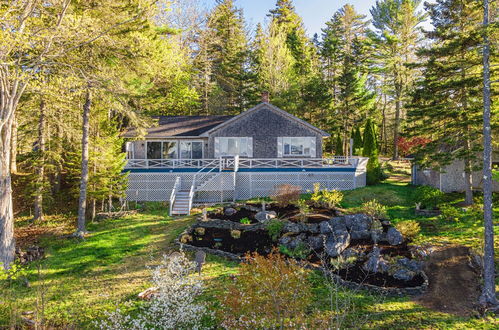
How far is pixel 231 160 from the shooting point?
74.0 ft

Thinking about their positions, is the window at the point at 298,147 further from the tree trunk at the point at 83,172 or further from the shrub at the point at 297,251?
the tree trunk at the point at 83,172

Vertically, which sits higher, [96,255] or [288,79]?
[288,79]

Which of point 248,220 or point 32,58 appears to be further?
point 248,220

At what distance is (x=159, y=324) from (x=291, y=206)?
35.9ft

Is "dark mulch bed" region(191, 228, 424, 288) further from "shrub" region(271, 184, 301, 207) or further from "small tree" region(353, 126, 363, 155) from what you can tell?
"small tree" region(353, 126, 363, 155)

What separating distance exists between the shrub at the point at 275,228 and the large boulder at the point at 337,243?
2136 millimetres

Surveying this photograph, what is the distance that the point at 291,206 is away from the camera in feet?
56.0

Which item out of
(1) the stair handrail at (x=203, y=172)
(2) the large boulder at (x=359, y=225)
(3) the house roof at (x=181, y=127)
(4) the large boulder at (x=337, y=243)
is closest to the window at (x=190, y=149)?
(3) the house roof at (x=181, y=127)

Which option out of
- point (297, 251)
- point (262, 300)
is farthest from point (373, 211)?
point (262, 300)

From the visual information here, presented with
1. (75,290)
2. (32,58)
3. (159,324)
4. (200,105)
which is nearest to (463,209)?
(159,324)

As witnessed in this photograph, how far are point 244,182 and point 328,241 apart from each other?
9913mm

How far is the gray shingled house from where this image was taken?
20.8 metres

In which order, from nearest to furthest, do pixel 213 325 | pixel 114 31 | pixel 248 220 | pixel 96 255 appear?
pixel 213 325
pixel 96 255
pixel 114 31
pixel 248 220

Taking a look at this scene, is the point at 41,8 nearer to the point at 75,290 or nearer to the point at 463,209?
the point at 75,290
